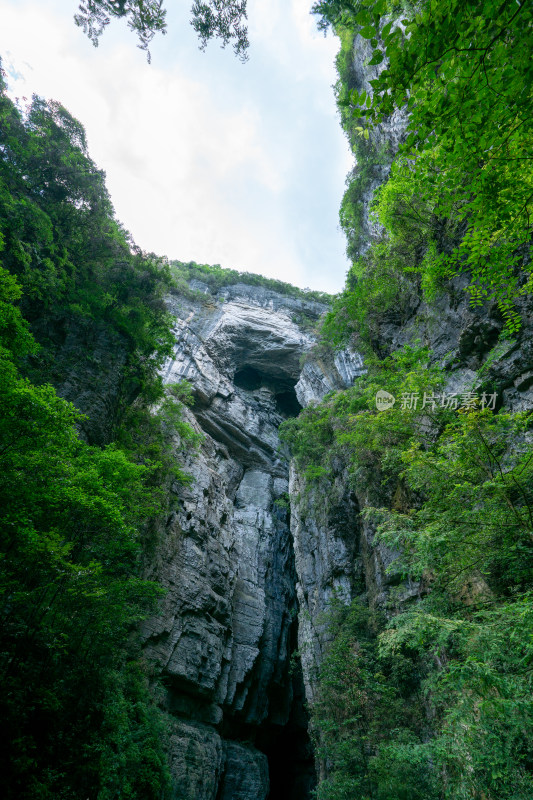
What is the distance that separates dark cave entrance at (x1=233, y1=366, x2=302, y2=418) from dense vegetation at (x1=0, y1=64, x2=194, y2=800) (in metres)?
20.0

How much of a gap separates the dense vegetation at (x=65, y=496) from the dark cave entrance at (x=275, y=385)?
19988 mm

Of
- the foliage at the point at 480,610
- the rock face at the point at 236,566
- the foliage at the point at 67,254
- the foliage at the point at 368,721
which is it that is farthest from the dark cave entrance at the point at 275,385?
the foliage at the point at 480,610

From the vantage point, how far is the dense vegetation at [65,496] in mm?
5953

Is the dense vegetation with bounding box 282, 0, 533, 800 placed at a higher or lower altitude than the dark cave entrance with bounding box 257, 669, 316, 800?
higher

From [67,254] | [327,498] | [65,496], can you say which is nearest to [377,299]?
[327,498]

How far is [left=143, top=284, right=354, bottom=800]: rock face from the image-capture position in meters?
14.2

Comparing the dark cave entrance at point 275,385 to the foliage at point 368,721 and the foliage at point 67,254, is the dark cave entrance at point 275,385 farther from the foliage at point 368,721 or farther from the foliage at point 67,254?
the foliage at point 368,721

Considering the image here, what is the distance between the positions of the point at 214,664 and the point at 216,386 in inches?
662

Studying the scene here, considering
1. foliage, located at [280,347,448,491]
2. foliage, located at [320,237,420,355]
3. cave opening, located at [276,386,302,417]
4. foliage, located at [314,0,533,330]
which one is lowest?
foliage, located at [314,0,533,330]

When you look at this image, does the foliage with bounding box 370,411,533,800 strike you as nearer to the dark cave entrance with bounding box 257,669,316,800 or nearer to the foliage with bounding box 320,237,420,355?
the foliage with bounding box 320,237,420,355

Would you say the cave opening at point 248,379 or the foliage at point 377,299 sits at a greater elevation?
the cave opening at point 248,379

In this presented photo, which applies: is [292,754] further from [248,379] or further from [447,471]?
[447,471]

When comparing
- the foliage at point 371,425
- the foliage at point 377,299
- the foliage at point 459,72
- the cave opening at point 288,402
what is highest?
the cave opening at point 288,402

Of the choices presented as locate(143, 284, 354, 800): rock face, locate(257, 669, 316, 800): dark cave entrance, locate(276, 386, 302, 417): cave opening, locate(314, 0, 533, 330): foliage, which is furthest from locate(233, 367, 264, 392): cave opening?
locate(314, 0, 533, 330): foliage
